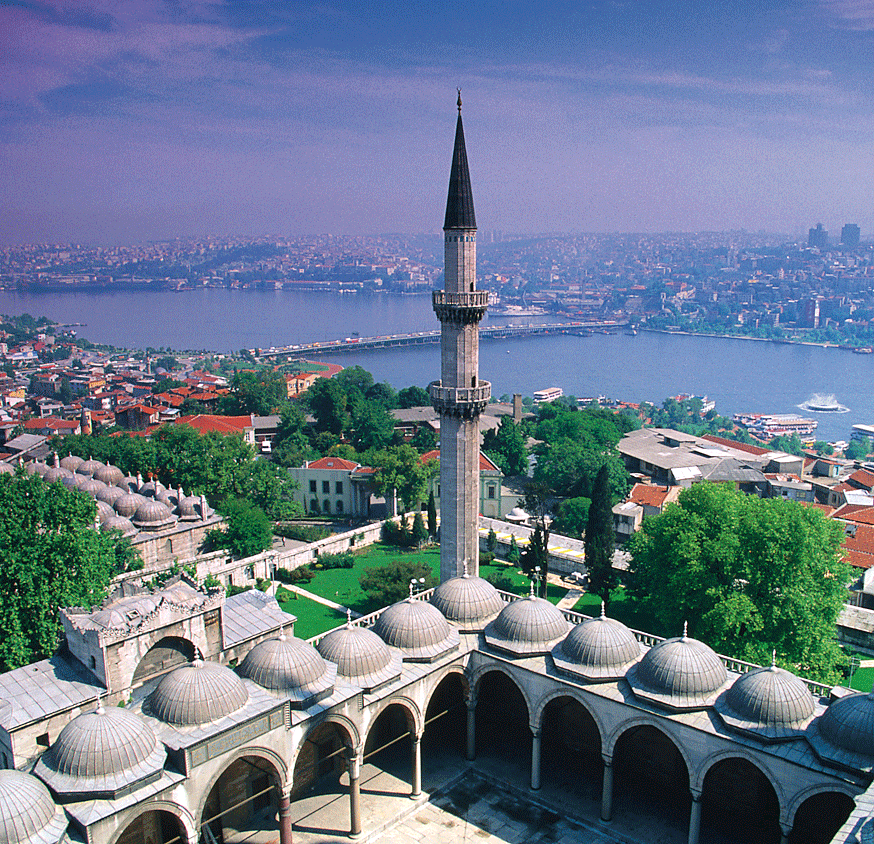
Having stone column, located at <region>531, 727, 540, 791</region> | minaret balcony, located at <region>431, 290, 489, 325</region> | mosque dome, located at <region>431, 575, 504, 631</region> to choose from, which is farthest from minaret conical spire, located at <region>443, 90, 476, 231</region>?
stone column, located at <region>531, 727, 540, 791</region>

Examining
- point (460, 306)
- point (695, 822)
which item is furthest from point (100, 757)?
Result: point (460, 306)

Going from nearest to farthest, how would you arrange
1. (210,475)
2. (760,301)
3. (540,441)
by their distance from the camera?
(210,475), (540,441), (760,301)

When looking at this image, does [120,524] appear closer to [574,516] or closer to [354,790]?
[354,790]

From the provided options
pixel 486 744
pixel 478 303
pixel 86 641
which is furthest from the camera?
pixel 478 303

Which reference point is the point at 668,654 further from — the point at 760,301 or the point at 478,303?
the point at 760,301

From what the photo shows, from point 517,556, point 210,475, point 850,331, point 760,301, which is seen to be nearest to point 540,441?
point 517,556

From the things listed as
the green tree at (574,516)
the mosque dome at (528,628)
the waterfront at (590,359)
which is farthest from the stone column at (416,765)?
the waterfront at (590,359)

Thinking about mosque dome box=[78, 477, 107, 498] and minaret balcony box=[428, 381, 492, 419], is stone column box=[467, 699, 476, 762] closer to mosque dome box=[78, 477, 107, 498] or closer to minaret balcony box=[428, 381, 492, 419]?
minaret balcony box=[428, 381, 492, 419]
